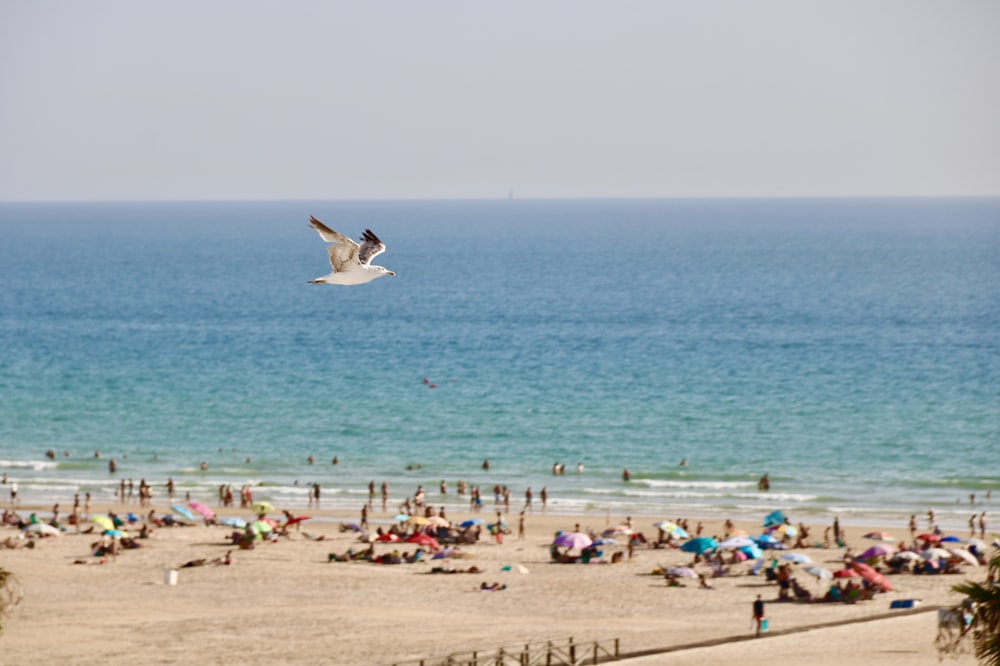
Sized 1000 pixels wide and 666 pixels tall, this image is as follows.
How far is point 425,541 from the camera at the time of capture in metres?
40.9

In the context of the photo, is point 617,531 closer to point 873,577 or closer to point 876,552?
point 876,552

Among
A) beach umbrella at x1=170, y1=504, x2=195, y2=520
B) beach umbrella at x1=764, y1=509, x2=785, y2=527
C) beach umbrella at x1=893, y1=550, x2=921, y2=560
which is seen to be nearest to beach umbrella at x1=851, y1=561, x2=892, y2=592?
beach umbrella at x1=893, y1=550, x2=921, y2=560

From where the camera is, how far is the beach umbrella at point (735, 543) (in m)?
39.0

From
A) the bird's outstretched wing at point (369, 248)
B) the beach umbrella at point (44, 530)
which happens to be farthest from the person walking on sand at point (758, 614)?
the beach umbrella at point (44, 530)

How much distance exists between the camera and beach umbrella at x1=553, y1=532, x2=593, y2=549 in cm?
3950

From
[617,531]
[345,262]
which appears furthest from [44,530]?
[345,262]

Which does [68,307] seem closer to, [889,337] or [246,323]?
[246,323]

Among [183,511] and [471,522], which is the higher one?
[471,522]

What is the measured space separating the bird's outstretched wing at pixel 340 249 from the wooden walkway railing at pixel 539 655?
12.6 m

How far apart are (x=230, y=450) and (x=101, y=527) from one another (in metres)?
18.5

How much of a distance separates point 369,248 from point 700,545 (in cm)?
2488

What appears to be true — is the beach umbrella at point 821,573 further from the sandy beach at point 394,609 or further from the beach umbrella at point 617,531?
the beach umbrella at point 617,531

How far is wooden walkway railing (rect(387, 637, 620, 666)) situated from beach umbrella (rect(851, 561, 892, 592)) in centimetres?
897

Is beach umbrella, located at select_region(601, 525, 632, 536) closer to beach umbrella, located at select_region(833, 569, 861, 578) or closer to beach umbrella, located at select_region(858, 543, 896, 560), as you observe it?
beach umbrella, located at select_region(858, 543, 896, 560)
